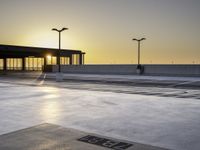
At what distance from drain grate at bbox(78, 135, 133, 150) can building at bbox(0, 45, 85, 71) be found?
169ft

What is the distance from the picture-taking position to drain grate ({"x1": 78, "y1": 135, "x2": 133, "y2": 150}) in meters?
5.88

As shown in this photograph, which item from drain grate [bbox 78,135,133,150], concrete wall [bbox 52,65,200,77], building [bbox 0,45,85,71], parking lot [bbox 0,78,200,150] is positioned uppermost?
building [bbox 0,45,85,71]

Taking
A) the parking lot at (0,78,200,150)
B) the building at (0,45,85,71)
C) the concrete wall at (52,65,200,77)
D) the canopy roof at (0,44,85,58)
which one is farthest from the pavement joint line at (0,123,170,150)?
the canopy roof at (0,44,85,58)

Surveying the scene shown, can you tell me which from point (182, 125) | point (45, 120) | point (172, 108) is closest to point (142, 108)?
point (172, 108)

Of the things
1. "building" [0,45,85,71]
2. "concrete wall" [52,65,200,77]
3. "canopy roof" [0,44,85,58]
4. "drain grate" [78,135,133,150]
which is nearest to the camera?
"drain grate" [78,135,133,150]

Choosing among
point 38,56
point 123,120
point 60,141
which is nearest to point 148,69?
point 123,120

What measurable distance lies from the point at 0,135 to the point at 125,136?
3.00 meters

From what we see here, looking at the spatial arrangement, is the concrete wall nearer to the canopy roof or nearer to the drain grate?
the canopy roof

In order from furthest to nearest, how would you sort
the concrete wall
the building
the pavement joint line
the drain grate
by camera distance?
1. the building
2. the concrete wall
3. the drain grate
4. the pavement joint line

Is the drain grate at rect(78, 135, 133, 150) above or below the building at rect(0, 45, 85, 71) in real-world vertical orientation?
below

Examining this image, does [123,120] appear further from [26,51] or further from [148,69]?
[26,51]

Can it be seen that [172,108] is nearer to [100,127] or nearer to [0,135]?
[100,127]

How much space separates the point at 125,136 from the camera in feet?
21.9

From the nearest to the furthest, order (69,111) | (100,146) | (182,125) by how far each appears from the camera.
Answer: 1. (100,146)
2. (182,125)
3. (69,111)
